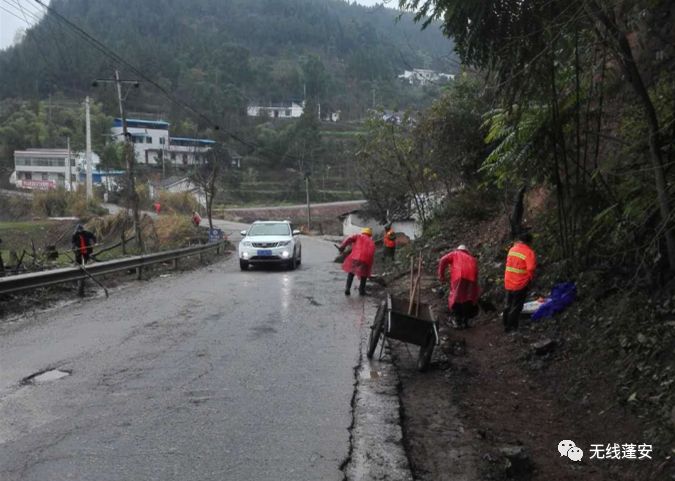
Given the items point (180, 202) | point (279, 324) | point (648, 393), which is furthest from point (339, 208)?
point (648, 393)

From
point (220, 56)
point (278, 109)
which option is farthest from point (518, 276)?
point (220, 56)

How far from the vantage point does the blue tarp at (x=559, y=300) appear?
30.2 ft

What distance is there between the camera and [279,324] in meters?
10.8

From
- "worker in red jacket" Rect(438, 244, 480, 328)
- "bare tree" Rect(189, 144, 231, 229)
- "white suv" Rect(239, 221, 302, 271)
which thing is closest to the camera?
"worker in red jacket" Rect(438, 244, 480, 328)

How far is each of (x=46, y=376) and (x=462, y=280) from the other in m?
5.88

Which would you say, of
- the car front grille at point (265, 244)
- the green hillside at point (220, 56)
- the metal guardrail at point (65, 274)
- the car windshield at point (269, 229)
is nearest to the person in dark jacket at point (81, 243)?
the metal guardrail at point (65, 274)

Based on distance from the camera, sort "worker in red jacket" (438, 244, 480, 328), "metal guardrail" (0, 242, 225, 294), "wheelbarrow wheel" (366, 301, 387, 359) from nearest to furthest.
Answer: "wheelbarrow wheel" (366, 301, 387, 359)
"worker in red jacket" (438, 244, 480, 328)
"metal guardrail" (0, 242, 225, 294)

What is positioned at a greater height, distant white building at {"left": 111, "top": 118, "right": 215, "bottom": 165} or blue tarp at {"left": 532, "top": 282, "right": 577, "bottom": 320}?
distant white building at {"left": 111, "top": 118, "right": 215, "bottom": 165}

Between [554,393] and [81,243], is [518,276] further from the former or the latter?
[81,243]

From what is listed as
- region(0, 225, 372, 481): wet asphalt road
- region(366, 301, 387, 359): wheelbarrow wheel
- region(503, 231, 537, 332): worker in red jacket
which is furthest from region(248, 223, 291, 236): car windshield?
region(366, 301, 387, 359): wheelbarrow wheel

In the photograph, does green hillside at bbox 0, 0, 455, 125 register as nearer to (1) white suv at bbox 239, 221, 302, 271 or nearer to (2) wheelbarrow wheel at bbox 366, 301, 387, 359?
(1) white suv at bbox 239, 221, 302, 271

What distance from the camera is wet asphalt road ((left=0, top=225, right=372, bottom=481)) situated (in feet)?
15.7

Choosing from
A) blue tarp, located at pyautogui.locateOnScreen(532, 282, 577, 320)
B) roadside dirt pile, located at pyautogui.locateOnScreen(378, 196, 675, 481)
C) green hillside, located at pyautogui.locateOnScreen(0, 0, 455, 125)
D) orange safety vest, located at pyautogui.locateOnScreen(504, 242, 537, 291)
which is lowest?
roadside dirt pile, located at pyautogui.locateOnScreen(378, 196, 675, 481)

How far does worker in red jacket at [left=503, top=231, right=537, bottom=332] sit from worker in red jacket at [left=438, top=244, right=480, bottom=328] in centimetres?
71
